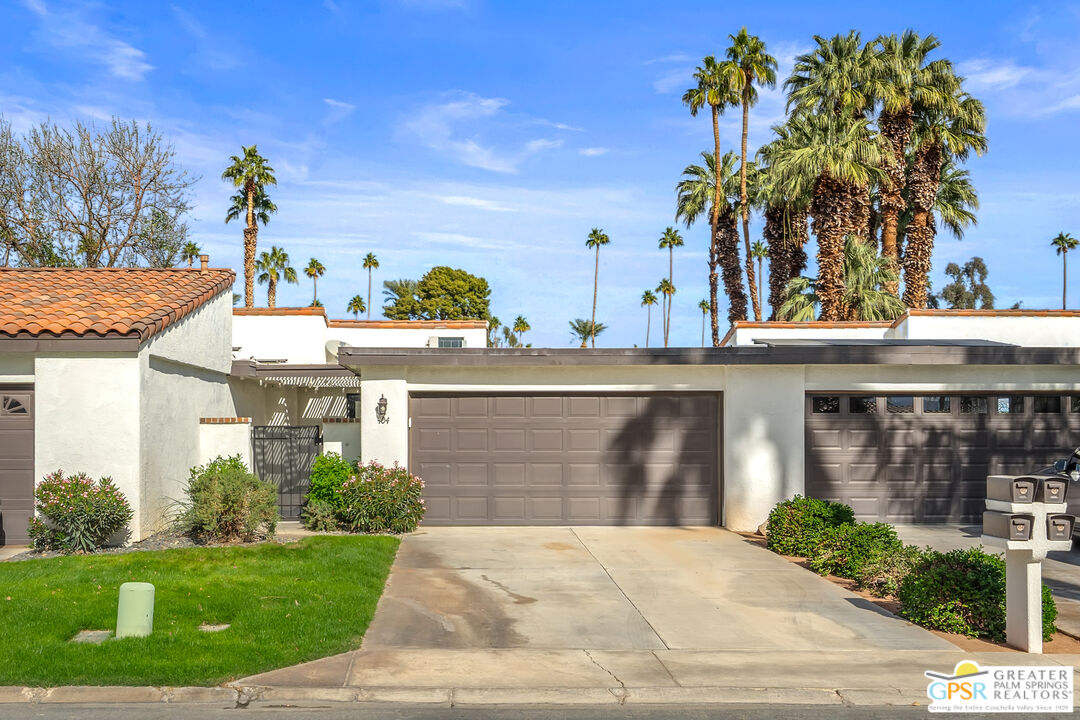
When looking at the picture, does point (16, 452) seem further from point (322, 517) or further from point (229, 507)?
point (322, 517)

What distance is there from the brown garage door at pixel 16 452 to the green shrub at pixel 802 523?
1127 centimetres

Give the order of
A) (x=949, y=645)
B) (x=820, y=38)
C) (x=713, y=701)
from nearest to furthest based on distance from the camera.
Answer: (x=713, y=701)
(x=949, y=645)
(x=820, y=38)

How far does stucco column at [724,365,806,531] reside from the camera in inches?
605

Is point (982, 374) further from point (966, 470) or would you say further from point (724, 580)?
point (724, 580)

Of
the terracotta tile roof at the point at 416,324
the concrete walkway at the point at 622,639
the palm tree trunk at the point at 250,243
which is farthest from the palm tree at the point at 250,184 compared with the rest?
the concrete walkway at the point at 622,639

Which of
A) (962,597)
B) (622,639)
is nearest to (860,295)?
(962,597)

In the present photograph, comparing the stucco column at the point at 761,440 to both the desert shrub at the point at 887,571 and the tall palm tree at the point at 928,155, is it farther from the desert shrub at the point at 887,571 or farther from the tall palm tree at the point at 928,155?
the tall palm tree at the point at 928,155

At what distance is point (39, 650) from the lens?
7.39 metres

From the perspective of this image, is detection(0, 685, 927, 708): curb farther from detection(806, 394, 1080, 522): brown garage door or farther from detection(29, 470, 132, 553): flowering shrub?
detection(806, 394, 1080, 522): brown garage door

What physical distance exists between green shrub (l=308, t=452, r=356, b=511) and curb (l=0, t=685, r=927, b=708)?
317 inches

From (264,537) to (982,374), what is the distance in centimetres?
1271

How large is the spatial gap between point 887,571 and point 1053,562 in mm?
3829

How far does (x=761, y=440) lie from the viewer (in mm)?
15383

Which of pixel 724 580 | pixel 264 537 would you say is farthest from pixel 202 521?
pixel 724 580
